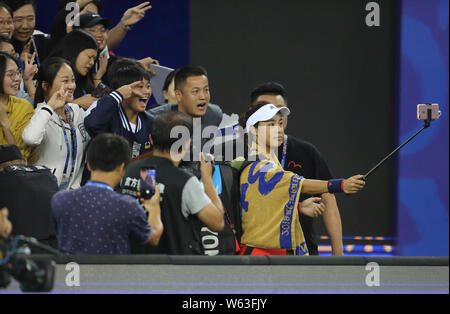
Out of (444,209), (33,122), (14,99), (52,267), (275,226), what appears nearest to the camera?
(52,267)

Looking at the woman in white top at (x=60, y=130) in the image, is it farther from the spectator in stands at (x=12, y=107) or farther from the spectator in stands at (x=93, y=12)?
the spectator in stands at (x=93, y=12)

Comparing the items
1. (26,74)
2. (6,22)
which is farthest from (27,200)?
(6,22)

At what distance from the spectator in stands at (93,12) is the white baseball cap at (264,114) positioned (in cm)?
160

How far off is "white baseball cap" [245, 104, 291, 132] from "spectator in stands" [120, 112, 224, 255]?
0.56 m

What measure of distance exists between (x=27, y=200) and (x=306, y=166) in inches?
59.8

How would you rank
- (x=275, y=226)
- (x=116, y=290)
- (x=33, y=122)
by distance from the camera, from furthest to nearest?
(x=33, y=122) < (x=275, y=226) < (x=116, y=290)

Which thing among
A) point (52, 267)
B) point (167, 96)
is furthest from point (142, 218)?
point (167, 96)

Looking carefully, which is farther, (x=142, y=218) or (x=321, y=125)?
(x=321, y=125)

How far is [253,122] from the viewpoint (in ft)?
13.0

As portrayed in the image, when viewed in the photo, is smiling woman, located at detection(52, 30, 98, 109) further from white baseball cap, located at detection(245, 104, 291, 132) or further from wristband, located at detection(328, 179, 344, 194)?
wristband, located at detection(328, 179, 344, 194)

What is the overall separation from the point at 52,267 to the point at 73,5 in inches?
129

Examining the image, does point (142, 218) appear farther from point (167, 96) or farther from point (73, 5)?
point (73, 5)

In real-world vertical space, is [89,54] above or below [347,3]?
below

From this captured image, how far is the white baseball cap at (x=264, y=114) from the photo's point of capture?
12.9 feet
